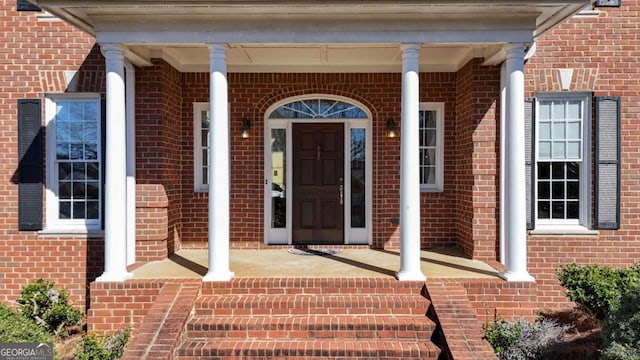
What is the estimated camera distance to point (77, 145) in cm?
710

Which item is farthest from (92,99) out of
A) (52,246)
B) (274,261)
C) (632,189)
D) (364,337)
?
(632,189)

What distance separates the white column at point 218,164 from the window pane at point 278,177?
7.68 feet

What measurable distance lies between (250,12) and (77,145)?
3.70 m

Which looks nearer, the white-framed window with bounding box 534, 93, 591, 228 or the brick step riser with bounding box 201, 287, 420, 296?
the brick step riser with bounding box 201, 287, 420, 296

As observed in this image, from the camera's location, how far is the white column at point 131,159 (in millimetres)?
6672

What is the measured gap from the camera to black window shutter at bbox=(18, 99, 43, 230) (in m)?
6.94

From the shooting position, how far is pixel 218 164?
560 cm

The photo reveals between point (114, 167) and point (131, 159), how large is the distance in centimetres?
102

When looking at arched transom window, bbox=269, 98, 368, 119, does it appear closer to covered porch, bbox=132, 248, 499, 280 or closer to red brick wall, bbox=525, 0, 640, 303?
covered porch, bbox=132, 248, 499, 280

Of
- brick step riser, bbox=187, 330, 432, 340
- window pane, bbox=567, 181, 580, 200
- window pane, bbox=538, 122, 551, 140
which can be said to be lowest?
brick step riser, bbox=187, 330, 432, 340

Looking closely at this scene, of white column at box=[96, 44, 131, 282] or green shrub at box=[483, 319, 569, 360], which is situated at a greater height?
white column at box=[96, 44, 131, 282]

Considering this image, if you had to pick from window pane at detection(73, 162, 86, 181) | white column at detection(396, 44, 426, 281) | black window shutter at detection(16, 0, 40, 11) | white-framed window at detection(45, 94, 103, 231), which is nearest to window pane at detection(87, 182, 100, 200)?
white-framed window at detection(45, 94, 103, 231)

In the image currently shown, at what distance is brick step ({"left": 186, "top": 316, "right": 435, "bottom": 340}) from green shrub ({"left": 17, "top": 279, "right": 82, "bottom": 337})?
240 centimetres

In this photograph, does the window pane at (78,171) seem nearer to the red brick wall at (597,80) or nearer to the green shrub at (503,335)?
the green shrub at (503,335)
